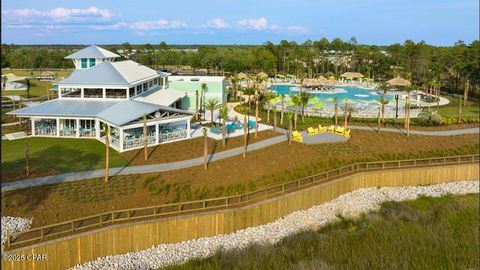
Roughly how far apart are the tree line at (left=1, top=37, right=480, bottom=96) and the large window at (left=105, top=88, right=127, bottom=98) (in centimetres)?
4449

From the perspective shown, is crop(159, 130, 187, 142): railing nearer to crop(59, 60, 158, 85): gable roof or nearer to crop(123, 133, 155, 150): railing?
crop(123, 133, 155, 150): railing

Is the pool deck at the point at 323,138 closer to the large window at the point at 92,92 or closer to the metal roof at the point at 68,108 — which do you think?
the metal roof at the point at 68,108

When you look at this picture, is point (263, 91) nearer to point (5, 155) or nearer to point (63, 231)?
point (5, 155)

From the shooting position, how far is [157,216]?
1947cm

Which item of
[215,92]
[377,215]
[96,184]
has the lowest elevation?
[377,215]

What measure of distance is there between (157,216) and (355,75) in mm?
65589

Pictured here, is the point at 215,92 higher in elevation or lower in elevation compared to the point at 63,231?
higher

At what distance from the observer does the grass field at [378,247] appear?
1645 cm

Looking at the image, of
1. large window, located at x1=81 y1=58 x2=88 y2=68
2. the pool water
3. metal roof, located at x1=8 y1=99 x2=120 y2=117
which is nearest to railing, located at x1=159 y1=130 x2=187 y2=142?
metal roof, located at x1=8 y1=99 x2=120 y2=117

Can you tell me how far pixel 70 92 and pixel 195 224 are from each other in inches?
880

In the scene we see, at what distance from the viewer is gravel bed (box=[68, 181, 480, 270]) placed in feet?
59.0

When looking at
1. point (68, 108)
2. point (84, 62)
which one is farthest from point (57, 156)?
point (84, 62)

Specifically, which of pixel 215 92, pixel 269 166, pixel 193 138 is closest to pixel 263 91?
pixel 215 92

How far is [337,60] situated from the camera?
328 feet
